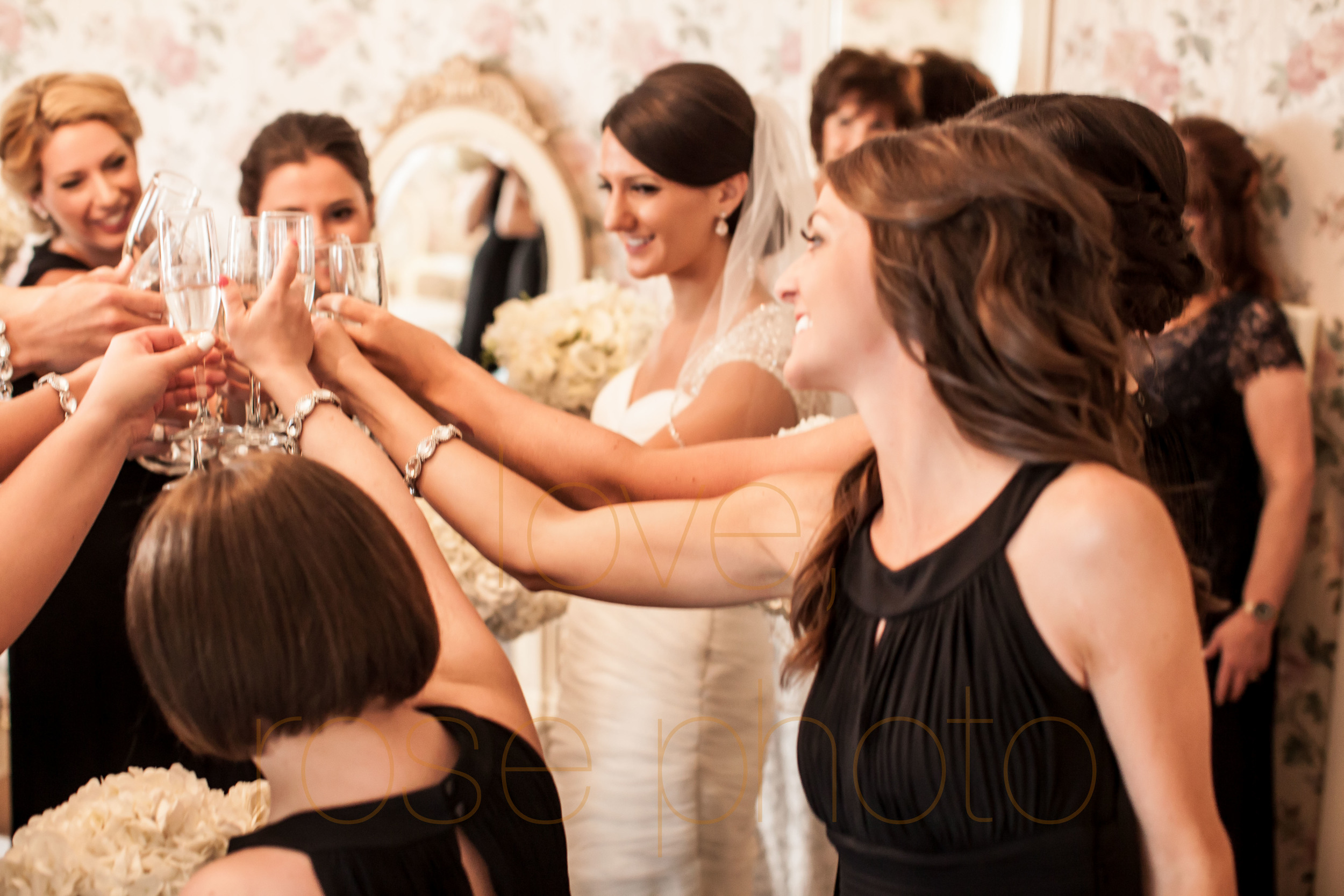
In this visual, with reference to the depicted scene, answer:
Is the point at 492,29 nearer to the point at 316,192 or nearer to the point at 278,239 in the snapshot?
the point at 316,192

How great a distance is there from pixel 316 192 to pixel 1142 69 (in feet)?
6.25

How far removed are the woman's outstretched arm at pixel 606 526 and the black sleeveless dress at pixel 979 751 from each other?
8.2 inches

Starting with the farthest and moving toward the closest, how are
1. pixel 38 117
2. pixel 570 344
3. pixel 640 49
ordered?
pixel 640 49, pixel 570 344, pixel 38 117

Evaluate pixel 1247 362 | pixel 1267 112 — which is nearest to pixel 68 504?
pixel 1247 362

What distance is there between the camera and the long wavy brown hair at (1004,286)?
0.90 m

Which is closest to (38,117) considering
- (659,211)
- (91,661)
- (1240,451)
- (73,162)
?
(73,162)

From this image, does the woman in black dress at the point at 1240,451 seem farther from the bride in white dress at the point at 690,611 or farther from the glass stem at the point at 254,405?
the glass stem at the point at 254,405

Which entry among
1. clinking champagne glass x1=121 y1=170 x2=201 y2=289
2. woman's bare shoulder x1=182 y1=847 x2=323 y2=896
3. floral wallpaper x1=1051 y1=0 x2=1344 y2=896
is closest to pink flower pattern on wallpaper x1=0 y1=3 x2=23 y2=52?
clinking champagne glass x1=121 y1=170 x2=201 y2=289

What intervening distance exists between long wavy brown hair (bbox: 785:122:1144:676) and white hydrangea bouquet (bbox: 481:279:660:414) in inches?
57.7

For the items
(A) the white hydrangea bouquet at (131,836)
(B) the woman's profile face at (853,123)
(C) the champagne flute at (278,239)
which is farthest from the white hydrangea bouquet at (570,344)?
(A) the white hydrangea bouquet at (131,836)

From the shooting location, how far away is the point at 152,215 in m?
1.19

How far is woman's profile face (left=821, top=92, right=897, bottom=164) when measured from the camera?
2408 millimetres

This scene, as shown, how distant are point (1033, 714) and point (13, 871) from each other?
0.78m

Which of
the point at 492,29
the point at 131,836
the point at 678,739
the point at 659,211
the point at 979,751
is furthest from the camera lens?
the point at 492,29
